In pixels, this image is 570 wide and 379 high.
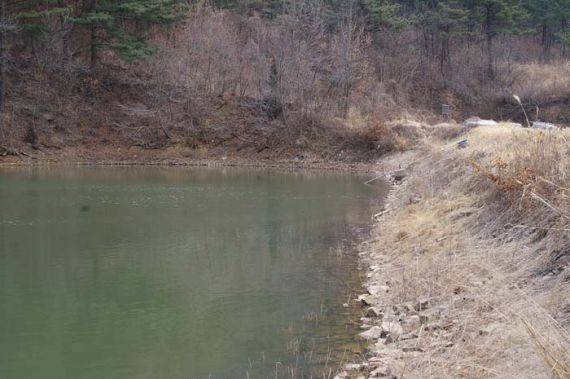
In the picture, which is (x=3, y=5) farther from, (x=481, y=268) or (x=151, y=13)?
(x=481, y=268)

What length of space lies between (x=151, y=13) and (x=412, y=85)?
22.0 meters

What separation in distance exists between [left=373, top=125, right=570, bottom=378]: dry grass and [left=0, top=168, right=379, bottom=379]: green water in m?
1.36

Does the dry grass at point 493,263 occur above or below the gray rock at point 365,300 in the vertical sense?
above

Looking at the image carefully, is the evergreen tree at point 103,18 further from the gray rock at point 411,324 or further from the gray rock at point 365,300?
the gray rock at point 411,324

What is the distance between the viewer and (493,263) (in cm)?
972

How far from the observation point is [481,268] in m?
9.88

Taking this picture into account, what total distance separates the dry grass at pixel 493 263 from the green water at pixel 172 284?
1360 mm

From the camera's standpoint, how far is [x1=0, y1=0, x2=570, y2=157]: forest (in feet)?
132

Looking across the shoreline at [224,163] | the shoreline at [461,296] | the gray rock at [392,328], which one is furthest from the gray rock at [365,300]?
the shoreline at [224,163]

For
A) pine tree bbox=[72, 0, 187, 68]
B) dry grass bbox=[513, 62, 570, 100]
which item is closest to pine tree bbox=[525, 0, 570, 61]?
dry grass bbox=[513, 62, 570, 100]

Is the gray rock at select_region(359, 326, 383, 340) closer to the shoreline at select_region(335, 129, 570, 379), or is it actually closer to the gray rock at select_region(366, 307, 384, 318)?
the shoreline at select_region(335, 129, 570, 379)

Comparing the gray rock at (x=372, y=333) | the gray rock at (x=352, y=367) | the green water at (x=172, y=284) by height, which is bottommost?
the green water at (x=172, y=284)

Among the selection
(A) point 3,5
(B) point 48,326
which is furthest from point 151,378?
(A) point 3,5

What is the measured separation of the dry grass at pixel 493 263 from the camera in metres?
5.97
